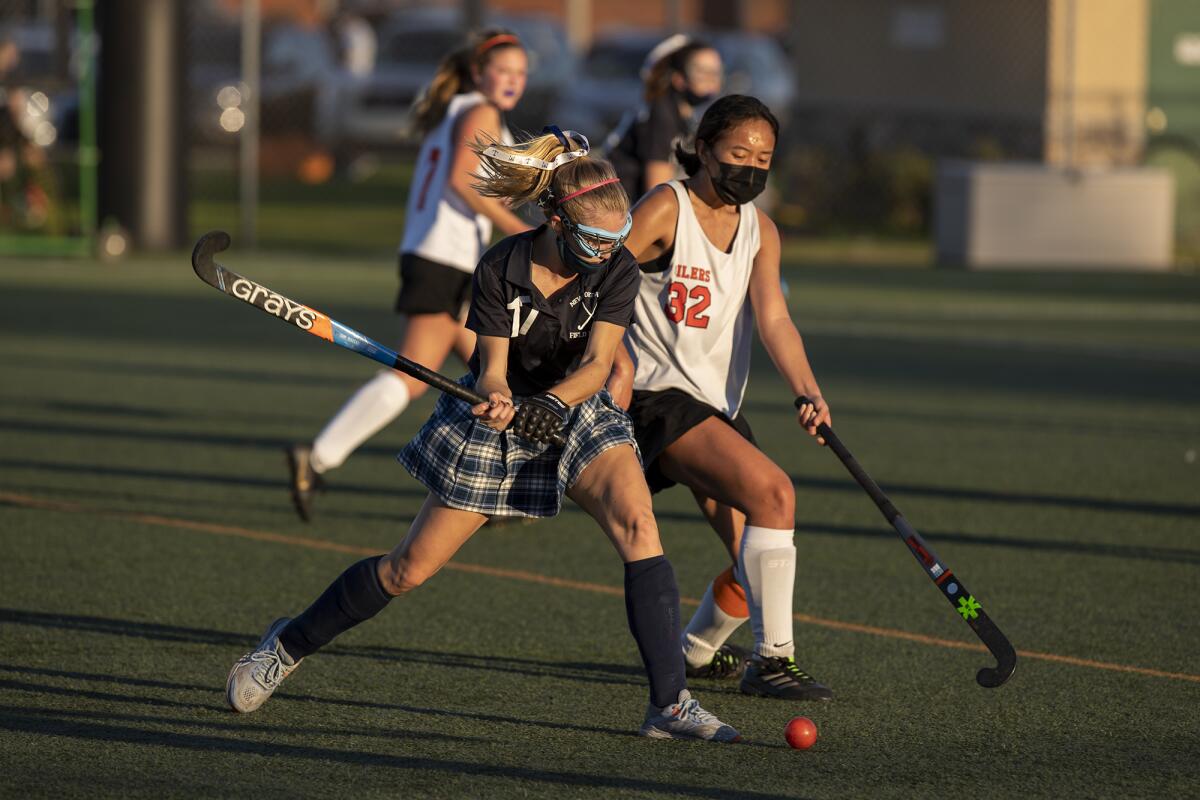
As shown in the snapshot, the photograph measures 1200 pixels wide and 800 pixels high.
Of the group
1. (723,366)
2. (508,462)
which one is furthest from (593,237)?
(723,366)

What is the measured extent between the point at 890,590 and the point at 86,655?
9.10 feet

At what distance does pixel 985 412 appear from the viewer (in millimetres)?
11242

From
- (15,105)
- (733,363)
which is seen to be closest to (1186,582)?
(733,363)

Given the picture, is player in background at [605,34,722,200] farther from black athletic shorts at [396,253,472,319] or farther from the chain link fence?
the chain link fence

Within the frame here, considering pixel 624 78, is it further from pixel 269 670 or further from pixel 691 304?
pixel 269 670

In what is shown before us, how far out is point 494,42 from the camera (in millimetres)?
7852

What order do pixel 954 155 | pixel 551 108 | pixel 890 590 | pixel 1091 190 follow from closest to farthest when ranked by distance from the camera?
pixel 890 590, pixel 1091 190, pixel 954 155, pixel 551 108

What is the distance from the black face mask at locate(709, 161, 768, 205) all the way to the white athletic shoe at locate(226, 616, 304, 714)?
170 centimetres

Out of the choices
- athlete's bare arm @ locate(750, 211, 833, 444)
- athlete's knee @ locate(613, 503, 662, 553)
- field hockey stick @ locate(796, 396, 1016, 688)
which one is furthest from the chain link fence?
athlete's knee @ locate(613, 503, 662, 553)

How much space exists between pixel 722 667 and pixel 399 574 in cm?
119

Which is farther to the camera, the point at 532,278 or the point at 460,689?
the point at 460,689

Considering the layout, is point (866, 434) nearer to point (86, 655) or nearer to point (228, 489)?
point (228, 489)

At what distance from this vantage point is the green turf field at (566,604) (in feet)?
15.7

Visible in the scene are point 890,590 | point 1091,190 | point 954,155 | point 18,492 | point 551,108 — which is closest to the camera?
point 890,590
